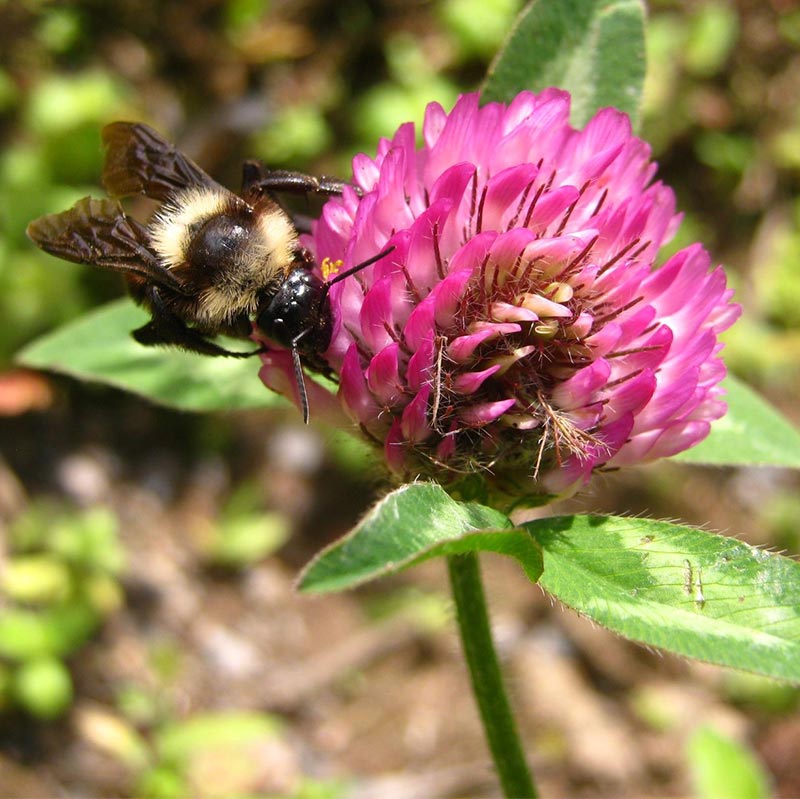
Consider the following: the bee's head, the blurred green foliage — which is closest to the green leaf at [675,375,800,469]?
the bee's head

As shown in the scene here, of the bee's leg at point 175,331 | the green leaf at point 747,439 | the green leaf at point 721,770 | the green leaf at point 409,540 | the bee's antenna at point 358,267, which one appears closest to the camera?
the green leaf at point 409,540

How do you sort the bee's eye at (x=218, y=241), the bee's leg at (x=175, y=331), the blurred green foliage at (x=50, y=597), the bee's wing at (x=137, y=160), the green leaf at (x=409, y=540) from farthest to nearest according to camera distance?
the blurred green foliage at (x=50, y=597)
the bee's wing at (x=137, y=160)
the bee's leg at (x=175, y=331)
the bee's eye at (x=218, y=241)
the green leaf at (x=409, y=540)

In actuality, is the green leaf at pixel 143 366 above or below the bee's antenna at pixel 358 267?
below

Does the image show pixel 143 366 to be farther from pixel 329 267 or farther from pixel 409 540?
pixel 409 540

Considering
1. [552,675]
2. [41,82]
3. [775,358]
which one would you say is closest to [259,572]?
[552,675]

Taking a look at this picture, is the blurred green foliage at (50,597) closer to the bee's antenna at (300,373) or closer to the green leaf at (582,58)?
the bee's antenna at (300,373)

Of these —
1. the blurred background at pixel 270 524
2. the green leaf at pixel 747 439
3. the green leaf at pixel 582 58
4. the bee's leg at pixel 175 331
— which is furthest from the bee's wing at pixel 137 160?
the blurred background at pixel 270 524

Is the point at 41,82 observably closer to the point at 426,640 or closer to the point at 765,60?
the point at 426,640

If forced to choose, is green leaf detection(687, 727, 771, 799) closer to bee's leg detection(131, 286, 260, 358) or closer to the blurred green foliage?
the blurred green foliage
